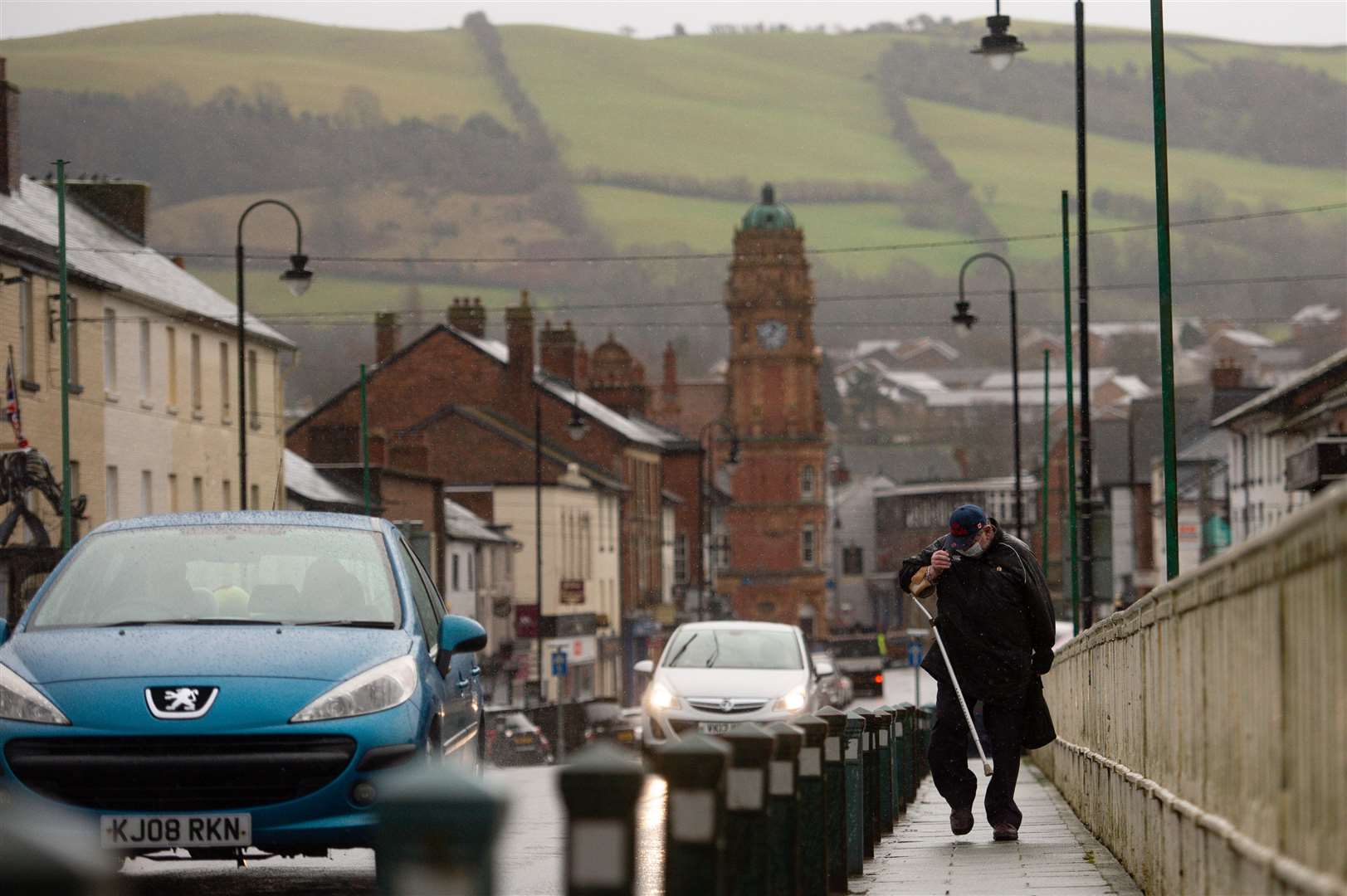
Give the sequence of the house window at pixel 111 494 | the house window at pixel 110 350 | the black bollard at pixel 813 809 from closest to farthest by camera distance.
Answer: the black bollard at pixel 813 809
the house window at pixel 111 494
the house window at pixel 110 350

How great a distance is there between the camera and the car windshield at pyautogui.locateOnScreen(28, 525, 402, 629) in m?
11.1

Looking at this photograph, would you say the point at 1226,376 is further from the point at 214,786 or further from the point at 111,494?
the point at 214,786

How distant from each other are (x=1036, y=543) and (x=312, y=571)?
170 m

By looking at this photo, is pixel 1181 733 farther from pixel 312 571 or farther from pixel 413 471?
pixel 413 471

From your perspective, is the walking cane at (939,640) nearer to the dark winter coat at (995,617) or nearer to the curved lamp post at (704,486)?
the dark winter coat at (995,617)

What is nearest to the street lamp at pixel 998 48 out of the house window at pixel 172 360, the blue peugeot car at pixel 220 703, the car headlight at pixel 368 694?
the blue peugeot car at pixel 220 703

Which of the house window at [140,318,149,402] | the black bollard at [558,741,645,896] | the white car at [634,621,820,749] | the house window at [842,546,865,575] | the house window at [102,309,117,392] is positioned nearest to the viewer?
the black bollard at [558,741,645,896]

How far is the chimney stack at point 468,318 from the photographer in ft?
335

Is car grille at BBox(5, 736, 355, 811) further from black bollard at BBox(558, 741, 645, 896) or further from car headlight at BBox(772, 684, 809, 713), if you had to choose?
car headlight at BBox(772, 684, 809, 713)

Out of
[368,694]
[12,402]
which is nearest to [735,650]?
[368,694]

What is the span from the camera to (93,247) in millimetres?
54156

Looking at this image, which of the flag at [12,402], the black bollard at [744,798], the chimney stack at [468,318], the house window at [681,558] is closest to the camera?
the black bollard at [744,798]

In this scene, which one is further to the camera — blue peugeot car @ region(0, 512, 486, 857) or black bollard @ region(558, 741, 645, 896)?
blue peugeot car @ region(0, 512, 486, 857)

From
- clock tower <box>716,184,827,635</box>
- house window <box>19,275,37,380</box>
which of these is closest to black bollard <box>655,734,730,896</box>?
house window <box>19,275,37,380</box>
